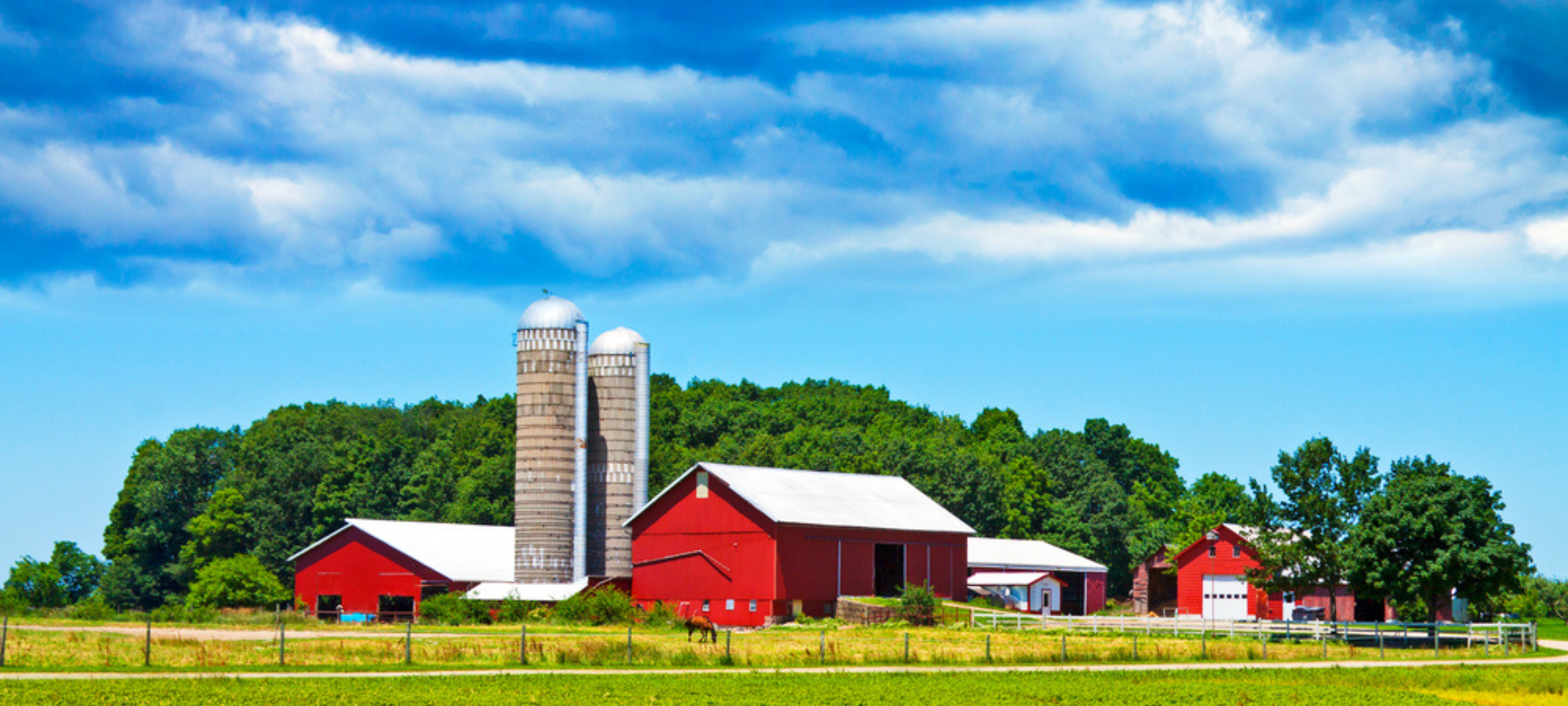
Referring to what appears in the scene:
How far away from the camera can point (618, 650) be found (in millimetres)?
40594

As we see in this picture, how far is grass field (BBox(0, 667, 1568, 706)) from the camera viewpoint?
2788 cm

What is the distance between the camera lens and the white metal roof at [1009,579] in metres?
81.6

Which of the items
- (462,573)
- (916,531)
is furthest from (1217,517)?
(462,573)

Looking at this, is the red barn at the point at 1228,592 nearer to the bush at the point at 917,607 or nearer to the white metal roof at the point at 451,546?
the bush at the point at 917,607

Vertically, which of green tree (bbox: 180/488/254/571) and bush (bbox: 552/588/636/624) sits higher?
green tree (bbox: 180/488/254/571)

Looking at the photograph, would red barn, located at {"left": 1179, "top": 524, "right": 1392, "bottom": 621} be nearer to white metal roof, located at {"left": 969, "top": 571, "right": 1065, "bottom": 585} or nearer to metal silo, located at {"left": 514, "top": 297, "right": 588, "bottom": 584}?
white metal roof, located at {"left": 969, "top": 571, "right": 1065, "bottom": 585}

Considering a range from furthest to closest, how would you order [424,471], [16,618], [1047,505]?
[1047,505] → [424,471] → [16,618]

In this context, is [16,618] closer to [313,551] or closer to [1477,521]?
[313,551]

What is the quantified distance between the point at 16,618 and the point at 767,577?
99.0 feet

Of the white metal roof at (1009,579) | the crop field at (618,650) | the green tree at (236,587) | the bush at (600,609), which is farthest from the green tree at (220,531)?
the crop field at (618,650)

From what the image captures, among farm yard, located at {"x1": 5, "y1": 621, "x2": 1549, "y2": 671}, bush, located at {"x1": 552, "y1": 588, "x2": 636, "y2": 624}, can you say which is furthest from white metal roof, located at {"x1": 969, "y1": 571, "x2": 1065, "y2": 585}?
bush, located at {"x1": 552, "y1": 588, "x2": 636, "y2": 624}

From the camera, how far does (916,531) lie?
69.6 m

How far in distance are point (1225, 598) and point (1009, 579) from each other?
11168 mm

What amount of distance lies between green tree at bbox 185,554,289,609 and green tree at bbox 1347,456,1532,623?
58.1 metres
